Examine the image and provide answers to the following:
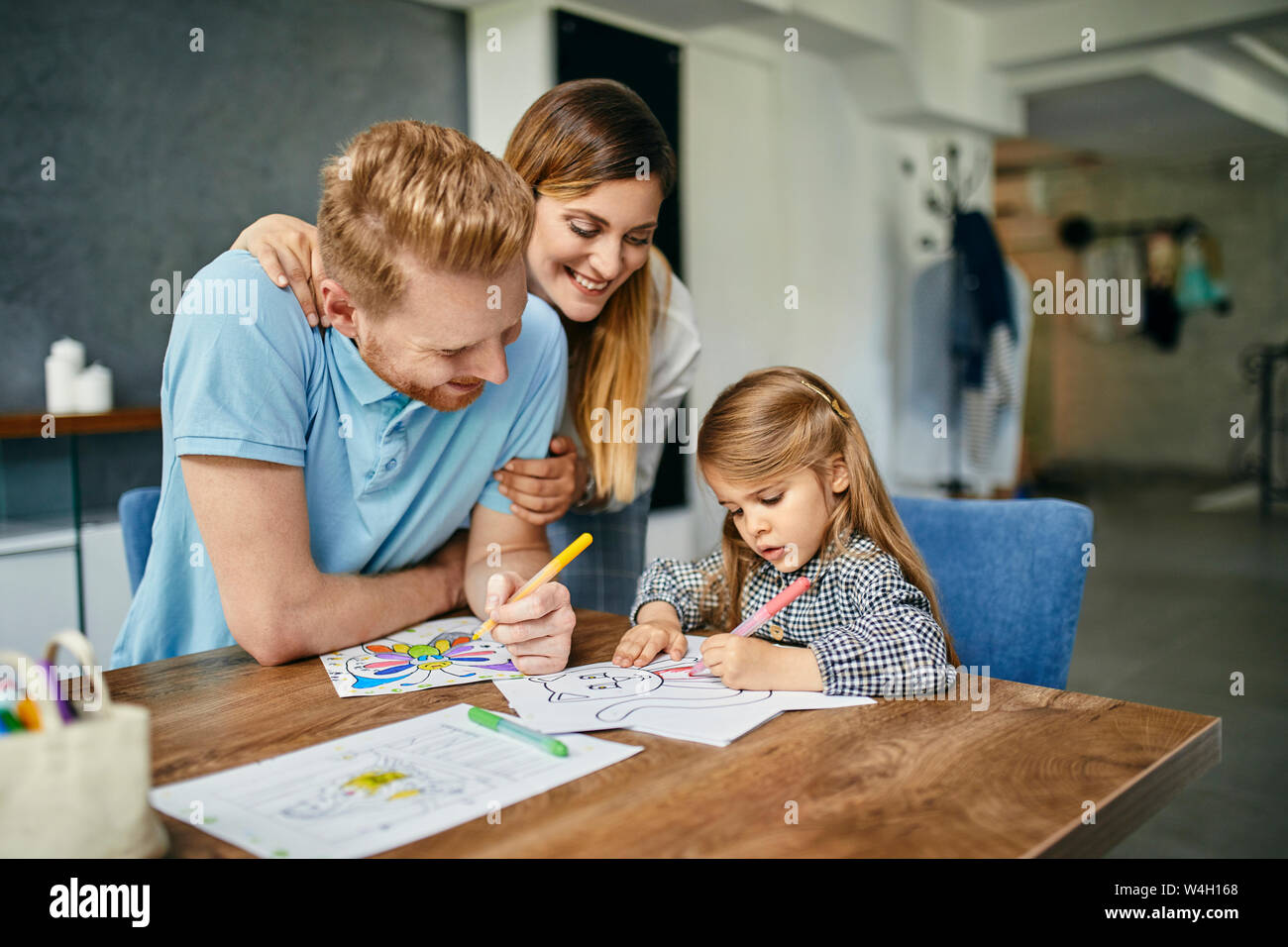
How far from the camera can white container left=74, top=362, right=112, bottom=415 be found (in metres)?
2.99

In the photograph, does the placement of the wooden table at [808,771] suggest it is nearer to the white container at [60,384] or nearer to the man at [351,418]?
the man at [351,418]

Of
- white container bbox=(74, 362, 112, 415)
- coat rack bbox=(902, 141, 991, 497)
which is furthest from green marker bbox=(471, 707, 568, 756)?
coat rack bbox=(902, 141, 991, 497)


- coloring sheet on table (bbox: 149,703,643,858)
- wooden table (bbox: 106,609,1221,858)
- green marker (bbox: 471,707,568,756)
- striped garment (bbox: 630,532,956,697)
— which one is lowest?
wooden table (bbox: 106,609,1221,858)

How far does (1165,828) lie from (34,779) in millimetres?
2489

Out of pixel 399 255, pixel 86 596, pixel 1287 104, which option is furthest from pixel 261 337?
pixel 1287 104

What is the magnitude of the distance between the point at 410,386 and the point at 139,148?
8.33 feet

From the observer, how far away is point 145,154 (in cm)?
Answer: 324

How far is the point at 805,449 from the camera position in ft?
4.73

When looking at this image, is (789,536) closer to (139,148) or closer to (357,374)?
(357,374)

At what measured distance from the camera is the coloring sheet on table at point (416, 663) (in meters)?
1.16

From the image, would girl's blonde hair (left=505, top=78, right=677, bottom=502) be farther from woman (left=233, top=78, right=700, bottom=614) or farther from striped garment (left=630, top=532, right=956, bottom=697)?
striped garment (left=630, top=532, right=956, bottom=697)

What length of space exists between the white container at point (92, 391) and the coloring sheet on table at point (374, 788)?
245 cm

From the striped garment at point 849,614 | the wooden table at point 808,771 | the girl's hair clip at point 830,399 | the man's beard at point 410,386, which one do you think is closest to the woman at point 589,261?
the man's beard at point 410,386

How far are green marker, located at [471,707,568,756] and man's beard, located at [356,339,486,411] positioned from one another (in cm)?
41
